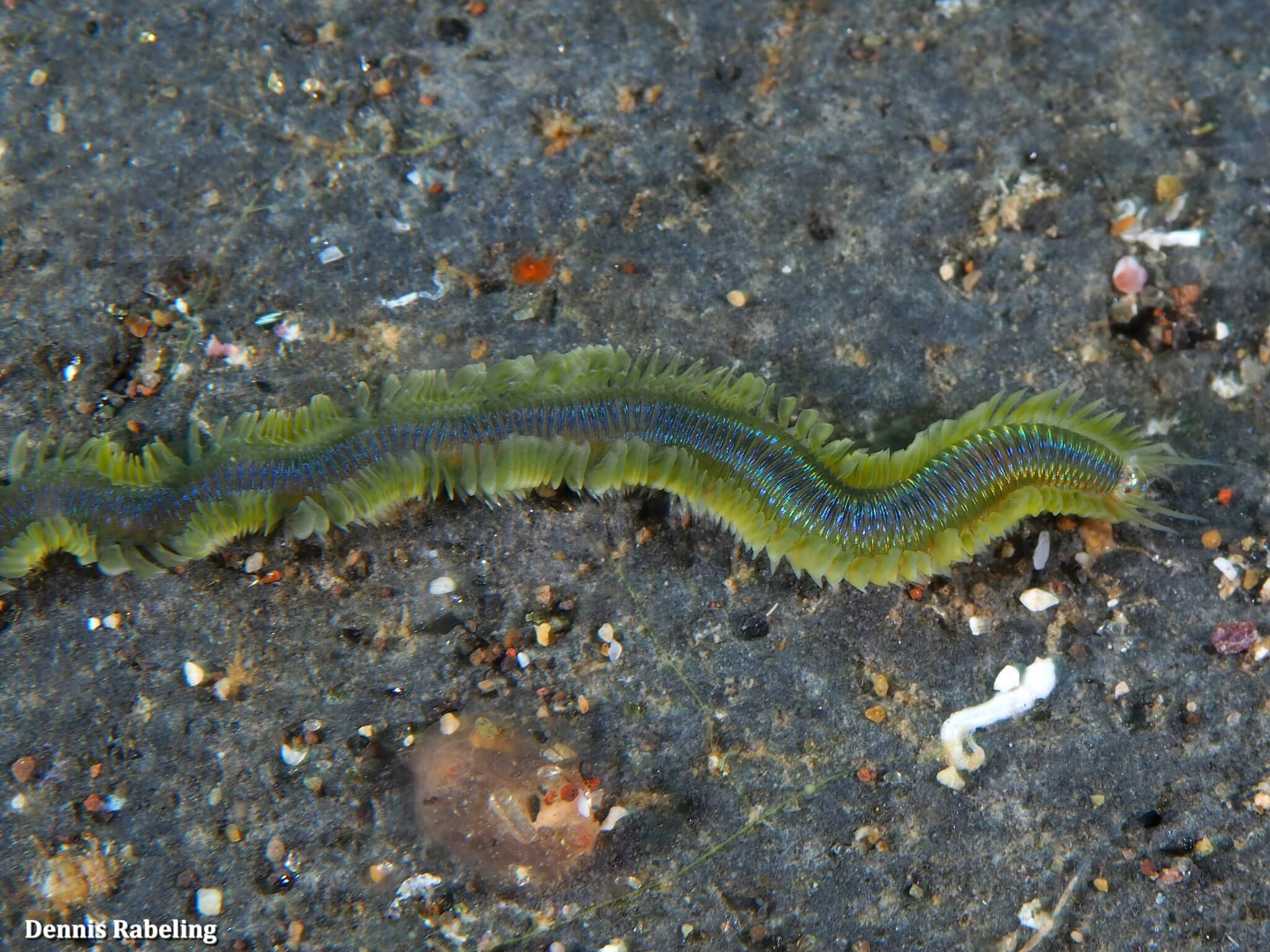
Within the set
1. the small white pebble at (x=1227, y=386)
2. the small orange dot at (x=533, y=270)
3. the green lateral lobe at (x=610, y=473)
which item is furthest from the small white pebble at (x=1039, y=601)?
the small orange dot at (x=533, y=270)

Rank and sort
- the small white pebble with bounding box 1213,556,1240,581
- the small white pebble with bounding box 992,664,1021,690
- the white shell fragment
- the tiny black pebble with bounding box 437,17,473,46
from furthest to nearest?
the tiny black pebble with bounding box 437,17,473,46
the small white pebble with bounding box 1213,556,1240,581
the small white pebble with bounding box 992,664,1021,690
the white shell fragment

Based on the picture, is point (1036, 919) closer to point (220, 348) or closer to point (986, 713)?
point (986, 713)

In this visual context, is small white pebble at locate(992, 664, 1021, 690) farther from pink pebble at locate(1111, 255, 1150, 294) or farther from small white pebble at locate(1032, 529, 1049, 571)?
pink pebble at locate(1111, 255, 1150, 294)

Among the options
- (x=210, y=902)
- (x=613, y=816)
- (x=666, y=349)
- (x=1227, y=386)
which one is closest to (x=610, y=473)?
(x=666, y=349)

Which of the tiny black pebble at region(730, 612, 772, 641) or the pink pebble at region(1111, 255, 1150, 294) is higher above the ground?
the pink pebble at region(1111, 255, 1150, 294)

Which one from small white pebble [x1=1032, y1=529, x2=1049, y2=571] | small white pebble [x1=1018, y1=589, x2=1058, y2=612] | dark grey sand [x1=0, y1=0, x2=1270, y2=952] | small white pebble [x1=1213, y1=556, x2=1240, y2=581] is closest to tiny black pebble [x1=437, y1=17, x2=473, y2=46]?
dark grey sand [x1=0, y1=0, x2=1270, y2=952]

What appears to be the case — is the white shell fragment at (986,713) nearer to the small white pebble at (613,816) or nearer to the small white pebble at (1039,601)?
the small white pebble at (1039,601)

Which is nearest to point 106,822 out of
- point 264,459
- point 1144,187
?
point 264,459
